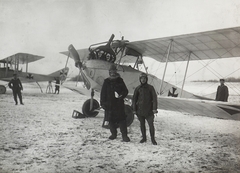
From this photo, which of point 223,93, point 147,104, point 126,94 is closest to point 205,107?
point 147,104

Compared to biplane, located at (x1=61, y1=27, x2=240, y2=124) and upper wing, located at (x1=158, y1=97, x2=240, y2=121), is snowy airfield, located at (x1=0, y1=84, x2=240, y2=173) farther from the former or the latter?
biplane, located at (x1=61, y1=27, x2=240, y2=124)

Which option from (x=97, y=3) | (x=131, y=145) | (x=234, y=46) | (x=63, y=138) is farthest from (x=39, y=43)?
(x=234, y=46)

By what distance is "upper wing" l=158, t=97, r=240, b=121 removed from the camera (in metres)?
3.79

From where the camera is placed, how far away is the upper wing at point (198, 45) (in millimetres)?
4896

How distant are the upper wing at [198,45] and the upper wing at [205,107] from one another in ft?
5.97

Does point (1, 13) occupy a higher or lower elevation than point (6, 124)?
higher

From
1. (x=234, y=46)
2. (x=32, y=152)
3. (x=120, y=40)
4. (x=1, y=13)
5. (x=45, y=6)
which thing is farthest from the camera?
(x=120, y=40)

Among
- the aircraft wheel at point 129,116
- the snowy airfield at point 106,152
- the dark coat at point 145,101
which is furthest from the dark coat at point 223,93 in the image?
the dark coat at point 145,101

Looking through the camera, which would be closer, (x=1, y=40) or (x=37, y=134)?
(x=37, y=134)

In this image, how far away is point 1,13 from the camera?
4.11 metres

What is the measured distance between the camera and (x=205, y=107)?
417cm

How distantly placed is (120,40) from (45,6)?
2.62 meters

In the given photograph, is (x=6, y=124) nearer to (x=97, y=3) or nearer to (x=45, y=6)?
(x=45, y=6)

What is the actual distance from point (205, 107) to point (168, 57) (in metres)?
2.08
